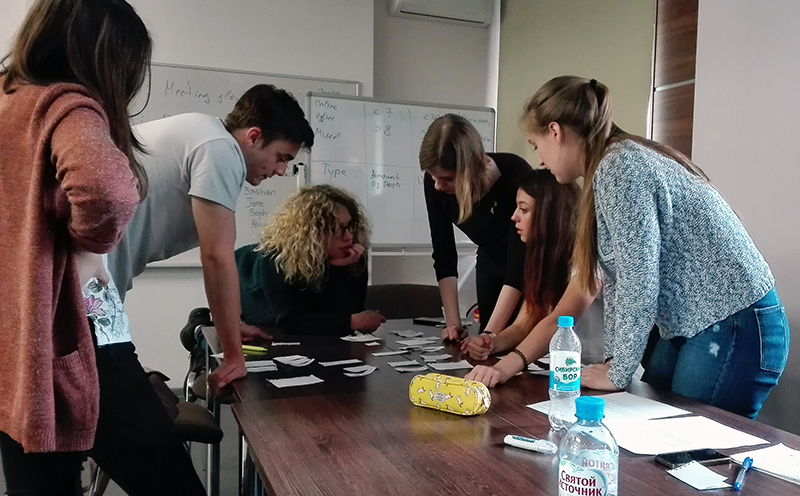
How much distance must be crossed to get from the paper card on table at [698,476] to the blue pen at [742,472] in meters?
0.01

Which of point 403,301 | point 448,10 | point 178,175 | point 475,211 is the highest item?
point 448,10

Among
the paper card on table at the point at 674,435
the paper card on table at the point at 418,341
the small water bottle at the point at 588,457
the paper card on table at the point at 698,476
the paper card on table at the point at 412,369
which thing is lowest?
the paper card on table at the point at 418,341

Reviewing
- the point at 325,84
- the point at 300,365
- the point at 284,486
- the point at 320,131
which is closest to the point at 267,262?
the point at 300,365

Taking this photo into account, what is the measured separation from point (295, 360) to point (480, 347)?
0.53 m

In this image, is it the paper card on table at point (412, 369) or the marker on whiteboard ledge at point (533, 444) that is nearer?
the marker on whiteboard ledge at point (533, 444)

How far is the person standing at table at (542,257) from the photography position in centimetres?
186

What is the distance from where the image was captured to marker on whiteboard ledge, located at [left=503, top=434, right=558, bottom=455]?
102cm

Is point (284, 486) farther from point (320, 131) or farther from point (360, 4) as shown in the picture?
point (360, 4)

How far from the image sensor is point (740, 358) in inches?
A: 53.4

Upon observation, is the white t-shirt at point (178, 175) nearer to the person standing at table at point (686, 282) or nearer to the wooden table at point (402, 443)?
the wooden table at point (402, 443)

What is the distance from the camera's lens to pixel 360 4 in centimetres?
398

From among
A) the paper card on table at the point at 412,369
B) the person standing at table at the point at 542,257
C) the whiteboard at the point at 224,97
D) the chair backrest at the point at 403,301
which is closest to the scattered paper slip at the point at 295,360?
the paper card on table at the point at 412,369

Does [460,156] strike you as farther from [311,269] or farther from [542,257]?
[311,269]

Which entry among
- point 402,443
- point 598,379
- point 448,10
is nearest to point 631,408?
point 598,379
